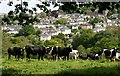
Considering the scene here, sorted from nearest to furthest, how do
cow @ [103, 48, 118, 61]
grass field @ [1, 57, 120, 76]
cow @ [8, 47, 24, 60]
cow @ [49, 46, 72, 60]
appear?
grass field @ [1, 57, 120, 76], cow @ [103, 48, 118, 61], cow @ [8, 47, 24, 60], cow @ [49, 46, 72, 60]

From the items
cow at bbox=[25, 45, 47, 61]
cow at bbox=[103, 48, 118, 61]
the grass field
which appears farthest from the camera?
cow at bbox=[25, 45, 47, 61]

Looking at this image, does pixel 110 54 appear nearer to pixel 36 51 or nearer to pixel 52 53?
pixel 52 53

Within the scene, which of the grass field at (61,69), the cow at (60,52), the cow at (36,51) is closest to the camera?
the grass field at (61,69)

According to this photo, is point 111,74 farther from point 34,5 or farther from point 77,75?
point 34,5

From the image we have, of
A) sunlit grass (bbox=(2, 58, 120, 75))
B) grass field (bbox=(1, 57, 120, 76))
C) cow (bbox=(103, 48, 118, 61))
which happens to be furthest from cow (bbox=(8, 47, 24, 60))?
grass field (bbox=(1, 57, 120, 76))

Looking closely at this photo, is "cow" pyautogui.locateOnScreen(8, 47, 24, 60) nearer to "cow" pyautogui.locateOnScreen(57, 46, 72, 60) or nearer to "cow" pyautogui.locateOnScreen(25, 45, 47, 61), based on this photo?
"cow" pyautogui.locateOnScreen(25, 45, 47, 61)

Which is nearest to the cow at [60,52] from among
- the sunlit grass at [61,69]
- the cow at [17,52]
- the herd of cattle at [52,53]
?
the herd of cattle at [52,53]

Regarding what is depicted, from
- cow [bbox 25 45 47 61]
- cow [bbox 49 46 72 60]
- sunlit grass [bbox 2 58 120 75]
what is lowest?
cow [bbox 49 46 72 60]

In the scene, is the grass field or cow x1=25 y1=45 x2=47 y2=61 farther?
cow x1=25 y1=45 x2=47 y2=61

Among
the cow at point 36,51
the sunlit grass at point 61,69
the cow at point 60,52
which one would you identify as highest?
the sunlit grass at point 61,69

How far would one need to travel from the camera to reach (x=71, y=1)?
817 centimetres

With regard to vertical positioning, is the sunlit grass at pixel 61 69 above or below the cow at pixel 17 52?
above

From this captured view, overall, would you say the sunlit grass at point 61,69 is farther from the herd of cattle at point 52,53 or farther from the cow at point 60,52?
the cow at point 60,52

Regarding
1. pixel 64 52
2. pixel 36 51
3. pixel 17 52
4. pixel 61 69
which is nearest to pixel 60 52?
pixel 64 52
